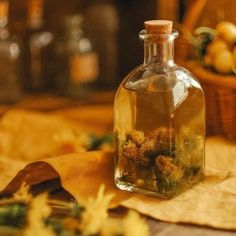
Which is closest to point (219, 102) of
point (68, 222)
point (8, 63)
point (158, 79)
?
point (158, 79)

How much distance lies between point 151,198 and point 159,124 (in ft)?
0.31

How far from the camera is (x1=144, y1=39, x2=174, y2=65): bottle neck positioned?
2.93 ft

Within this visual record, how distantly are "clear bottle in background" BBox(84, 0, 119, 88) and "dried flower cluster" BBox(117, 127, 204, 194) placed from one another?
28.7 inches

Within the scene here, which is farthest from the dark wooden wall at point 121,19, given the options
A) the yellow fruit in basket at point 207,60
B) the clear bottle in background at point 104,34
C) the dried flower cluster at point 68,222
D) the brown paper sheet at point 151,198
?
the dried flower cluster at point 68,222

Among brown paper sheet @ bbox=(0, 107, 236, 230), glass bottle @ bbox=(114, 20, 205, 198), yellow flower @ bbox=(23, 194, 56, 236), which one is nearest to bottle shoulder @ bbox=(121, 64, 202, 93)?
glass bottle @ bbox=(114, 20, 205, 198)

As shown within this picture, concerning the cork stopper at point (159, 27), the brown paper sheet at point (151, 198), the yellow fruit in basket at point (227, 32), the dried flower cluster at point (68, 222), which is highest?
the cork stopper at point (159, 27)

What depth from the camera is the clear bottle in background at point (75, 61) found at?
59.5 inches

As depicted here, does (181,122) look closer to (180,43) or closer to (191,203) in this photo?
(191,203)

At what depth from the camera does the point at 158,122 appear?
89 cm

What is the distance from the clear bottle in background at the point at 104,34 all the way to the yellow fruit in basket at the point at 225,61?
548mm

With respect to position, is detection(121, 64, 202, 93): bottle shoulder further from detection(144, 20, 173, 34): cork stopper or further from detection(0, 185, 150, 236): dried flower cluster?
detection(0, 185, 150, 236): dried flower cluster

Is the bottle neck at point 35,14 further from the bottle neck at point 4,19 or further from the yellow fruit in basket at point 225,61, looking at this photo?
the yellow fruit in basket at point 225,61

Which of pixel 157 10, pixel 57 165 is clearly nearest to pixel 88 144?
pixel 57 165

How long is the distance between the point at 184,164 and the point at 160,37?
0.55 feet
